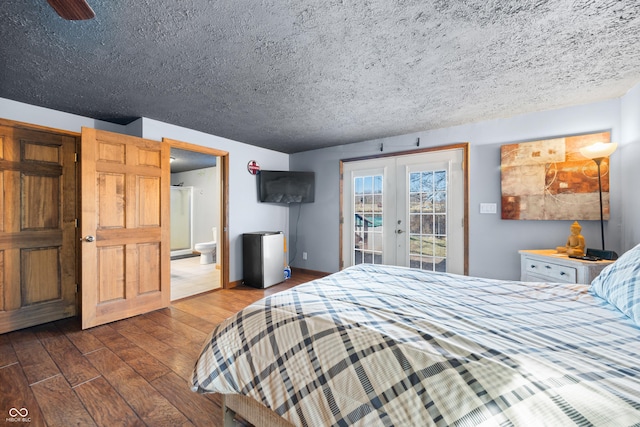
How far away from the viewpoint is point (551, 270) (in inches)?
97.6

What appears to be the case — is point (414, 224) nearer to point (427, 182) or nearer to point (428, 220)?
point (428, 220)

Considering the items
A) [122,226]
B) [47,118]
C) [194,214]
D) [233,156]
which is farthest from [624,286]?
[194,214]

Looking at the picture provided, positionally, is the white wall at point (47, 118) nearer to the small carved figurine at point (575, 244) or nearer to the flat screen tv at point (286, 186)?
the flat screen tv at point (286, 186)

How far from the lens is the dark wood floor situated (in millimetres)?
1487

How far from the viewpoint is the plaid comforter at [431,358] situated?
2.39 feet

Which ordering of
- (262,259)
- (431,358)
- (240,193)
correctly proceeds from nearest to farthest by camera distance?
(431,358)
(262,259)
(240,193)

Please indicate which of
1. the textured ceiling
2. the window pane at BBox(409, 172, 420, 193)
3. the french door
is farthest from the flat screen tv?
the window pane at BBox(409, 172, 420, 193)

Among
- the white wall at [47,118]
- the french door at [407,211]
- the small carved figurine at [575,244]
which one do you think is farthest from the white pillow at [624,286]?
the white wall at [47,118]

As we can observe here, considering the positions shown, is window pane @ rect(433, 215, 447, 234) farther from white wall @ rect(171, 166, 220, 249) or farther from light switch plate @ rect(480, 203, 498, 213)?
white wall @ rect(171, 166, 220, 249)

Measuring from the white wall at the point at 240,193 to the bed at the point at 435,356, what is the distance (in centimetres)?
285

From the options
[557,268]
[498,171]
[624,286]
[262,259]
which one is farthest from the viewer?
[262,259]

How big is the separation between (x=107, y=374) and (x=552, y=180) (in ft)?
14.5

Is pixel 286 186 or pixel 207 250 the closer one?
pixel 286 186

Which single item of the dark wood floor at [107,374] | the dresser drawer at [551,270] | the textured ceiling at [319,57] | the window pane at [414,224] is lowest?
the dark wood floor at [107,374]
